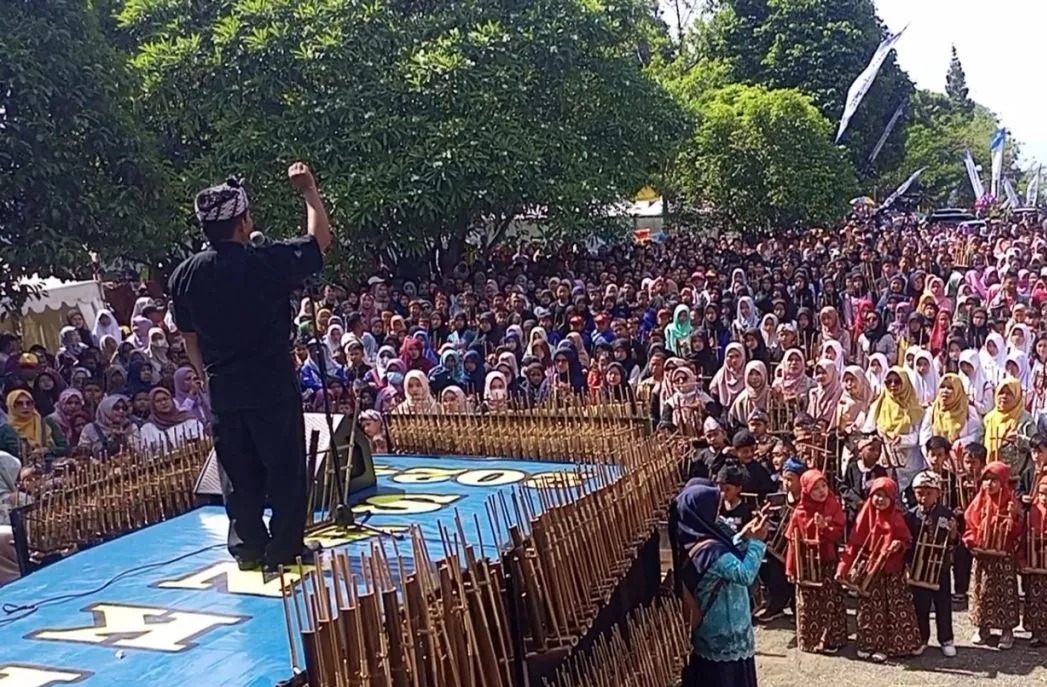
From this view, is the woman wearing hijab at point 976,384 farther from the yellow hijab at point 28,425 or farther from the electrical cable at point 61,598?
the yellow hijab at point 28,425

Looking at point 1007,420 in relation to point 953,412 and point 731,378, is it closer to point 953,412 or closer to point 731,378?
point 953,412

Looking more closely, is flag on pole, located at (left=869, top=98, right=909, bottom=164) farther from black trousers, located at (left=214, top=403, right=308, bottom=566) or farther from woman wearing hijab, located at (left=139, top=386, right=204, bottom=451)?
black trousers, located at (left=214, top=403, right=308, bottom=566)

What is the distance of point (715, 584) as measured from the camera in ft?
16.6

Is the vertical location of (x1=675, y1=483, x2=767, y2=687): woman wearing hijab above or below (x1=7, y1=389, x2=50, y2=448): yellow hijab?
below

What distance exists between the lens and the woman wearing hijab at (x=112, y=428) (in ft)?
26.9

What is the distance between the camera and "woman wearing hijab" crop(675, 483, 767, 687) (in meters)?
5.00

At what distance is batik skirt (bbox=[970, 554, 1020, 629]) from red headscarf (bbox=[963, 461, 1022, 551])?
0.11 metres

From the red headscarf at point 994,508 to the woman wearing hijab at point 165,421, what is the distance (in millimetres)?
5389

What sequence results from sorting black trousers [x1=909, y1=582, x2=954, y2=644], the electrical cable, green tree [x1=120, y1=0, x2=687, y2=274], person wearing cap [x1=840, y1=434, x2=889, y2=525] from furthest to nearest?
green tree [x1=120, y1=0, x2=687, y2=274], person wearing cap [x1=840, y1=434, x2=889, y2=525], black trousers [x1=909, y1=582, x2=954, y2=644], the electrical cable

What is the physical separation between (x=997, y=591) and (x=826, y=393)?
2.63 meters

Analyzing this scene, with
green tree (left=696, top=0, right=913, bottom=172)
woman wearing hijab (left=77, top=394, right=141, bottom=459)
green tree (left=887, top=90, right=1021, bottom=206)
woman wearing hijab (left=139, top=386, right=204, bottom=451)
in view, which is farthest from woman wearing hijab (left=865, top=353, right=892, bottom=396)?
green tree (left=887, top=90, right=1021, bottom=206)

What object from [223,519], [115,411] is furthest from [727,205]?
[223,519]

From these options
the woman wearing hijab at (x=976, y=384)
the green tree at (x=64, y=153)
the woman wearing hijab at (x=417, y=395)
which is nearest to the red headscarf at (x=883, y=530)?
the woman wearing hijab at (x=976, y=384)

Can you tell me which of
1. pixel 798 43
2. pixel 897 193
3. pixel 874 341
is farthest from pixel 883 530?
pixel 897 193
